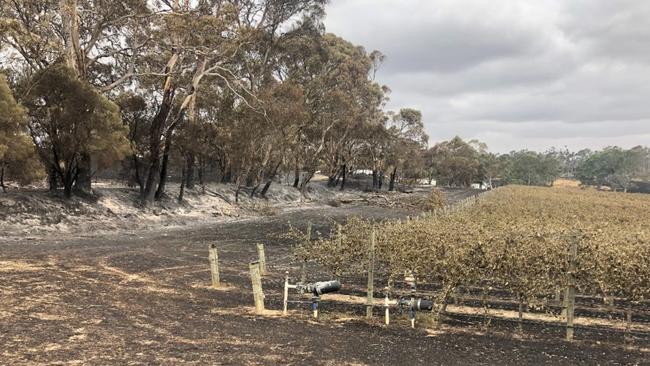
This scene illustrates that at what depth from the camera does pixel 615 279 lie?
9031 millimetres

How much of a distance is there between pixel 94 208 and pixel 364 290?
19901mm

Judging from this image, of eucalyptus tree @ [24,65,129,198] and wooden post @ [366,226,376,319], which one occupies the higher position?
eucalyptus tree @ [24,65,129,198]

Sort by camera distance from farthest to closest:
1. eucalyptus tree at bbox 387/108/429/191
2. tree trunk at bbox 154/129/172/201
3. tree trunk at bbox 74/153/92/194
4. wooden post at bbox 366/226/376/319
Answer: eucalyptus tree at bbox 387/108/429/191 → tree trunk at bbox 154/129/172/201 → tree trunk at bbox 74/153/92/194 → wooden post at bbox 366/226/376/319

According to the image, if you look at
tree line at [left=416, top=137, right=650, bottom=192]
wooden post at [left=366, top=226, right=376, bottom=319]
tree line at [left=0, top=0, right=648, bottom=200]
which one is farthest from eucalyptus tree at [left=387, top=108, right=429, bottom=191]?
wooden post at [left=366, top=226, right=376, bottom=319]

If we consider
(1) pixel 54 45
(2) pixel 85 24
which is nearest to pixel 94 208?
(1) pixel 54 45

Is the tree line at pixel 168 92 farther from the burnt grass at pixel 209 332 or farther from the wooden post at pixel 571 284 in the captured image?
the wooden post at pixel 571 284

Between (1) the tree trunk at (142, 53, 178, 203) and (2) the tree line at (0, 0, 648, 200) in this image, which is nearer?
(2) the tree line at (0, 0, 648, 200)

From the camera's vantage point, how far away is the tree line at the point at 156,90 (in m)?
24.9

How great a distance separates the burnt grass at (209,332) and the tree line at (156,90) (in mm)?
12757

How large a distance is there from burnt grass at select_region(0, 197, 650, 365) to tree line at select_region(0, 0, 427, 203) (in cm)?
1276

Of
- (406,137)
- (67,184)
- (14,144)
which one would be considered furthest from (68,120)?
(406,137)

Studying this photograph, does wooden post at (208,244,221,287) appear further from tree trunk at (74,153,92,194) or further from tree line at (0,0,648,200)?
tree trunk at (74,153,92,194)

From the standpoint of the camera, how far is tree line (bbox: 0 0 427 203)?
24906 millimetres

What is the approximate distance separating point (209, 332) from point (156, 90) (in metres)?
30.6
